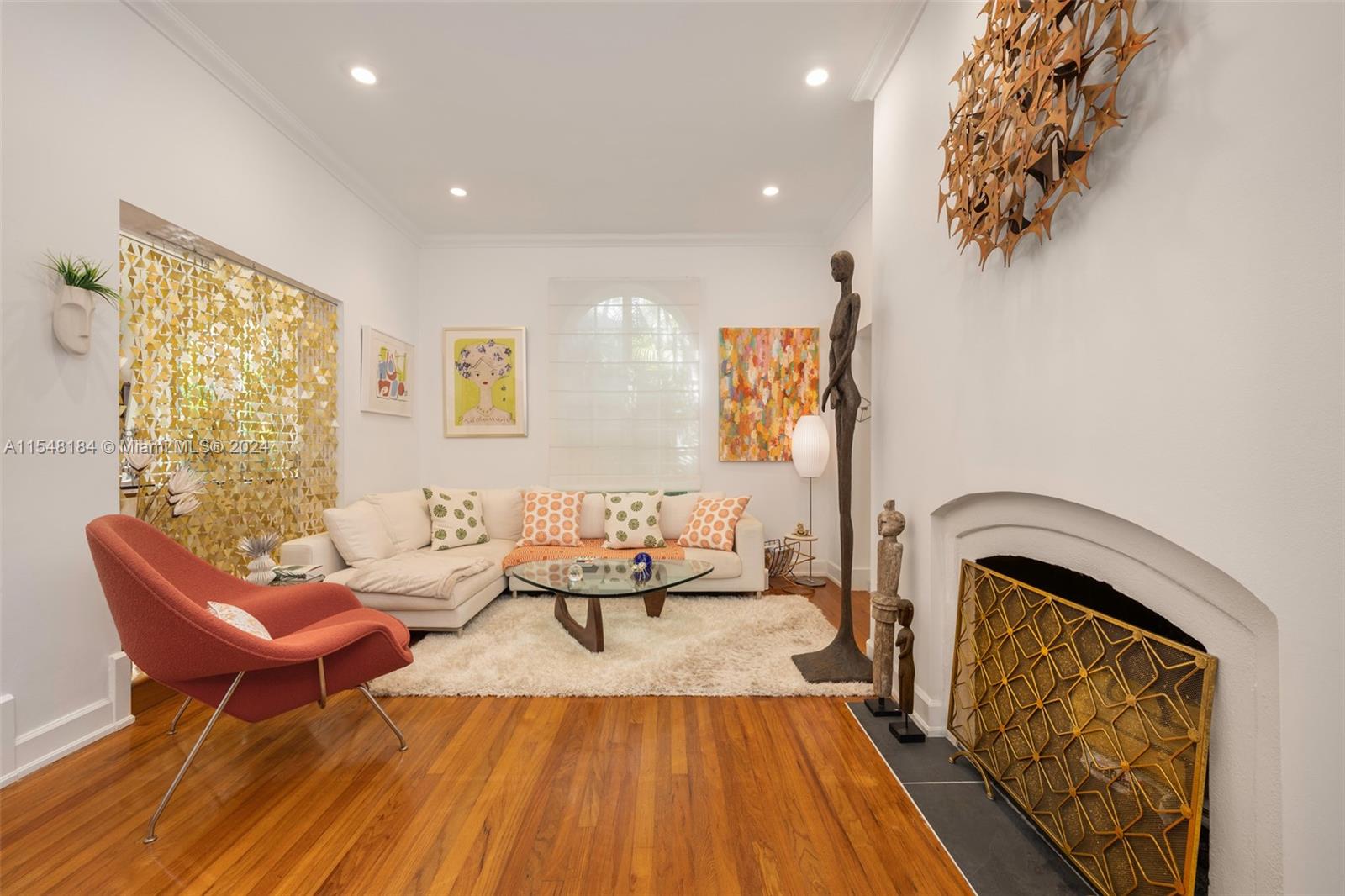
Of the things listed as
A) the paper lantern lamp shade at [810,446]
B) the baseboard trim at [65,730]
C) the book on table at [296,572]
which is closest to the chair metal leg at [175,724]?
the baseboard trim at [65,730]

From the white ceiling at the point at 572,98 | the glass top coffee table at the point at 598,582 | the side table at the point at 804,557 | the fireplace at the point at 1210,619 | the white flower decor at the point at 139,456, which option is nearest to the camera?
the fireplace at the point at 1210,619

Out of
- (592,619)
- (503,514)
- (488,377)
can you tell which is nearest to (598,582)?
(592,619)

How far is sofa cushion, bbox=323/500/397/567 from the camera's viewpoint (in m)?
3.33

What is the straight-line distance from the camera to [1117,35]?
3.79ft

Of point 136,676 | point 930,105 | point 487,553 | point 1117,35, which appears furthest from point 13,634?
point 930,105

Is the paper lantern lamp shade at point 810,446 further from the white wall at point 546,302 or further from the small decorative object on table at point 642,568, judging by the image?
the small decorative object on table at point 642,568

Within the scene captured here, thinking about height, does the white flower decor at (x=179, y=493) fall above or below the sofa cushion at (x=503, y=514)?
above

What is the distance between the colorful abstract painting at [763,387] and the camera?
4961 millimetres

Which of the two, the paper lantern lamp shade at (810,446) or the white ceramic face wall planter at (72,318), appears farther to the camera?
the paper lantern lamp shade at (810,446)

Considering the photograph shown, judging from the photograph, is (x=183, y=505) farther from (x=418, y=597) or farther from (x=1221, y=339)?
(x=1221, y=339)

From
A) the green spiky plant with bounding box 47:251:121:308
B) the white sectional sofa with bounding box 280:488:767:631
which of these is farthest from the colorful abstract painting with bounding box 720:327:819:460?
the green spiky plant with bounding box 47:251:121:308

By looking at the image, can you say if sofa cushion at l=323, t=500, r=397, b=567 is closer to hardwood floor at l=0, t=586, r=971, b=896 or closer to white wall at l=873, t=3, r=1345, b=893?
hardwood floor at l=0, t=586, r=971, b=896

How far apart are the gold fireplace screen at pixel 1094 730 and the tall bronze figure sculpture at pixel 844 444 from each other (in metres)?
0.89

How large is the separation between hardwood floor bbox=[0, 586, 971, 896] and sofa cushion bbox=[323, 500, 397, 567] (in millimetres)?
1125
